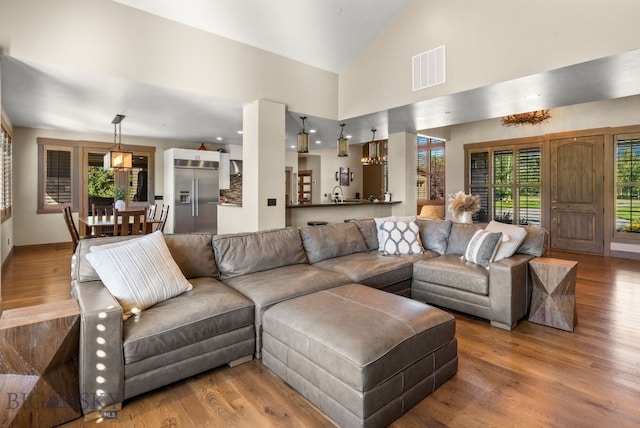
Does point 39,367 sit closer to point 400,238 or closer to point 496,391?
point 496,391

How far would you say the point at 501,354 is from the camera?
8.09ft

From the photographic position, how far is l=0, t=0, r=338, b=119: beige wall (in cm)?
306

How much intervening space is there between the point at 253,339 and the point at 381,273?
4.38ft

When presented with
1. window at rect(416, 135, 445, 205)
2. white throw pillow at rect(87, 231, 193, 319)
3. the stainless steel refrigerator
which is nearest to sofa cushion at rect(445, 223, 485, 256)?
white throw pillow at rect(87, 231, 193, 319)

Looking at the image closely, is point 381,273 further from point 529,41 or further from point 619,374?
point 529,41

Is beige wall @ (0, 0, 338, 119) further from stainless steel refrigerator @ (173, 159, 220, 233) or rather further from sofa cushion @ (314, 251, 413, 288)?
stainless steel refrigerator @ (173, 159, 220, 233)

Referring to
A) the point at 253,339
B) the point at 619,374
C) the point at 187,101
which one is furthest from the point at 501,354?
the point at 187,101

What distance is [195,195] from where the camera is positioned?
778 cm

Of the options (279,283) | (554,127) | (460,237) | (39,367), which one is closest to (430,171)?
(554,127)

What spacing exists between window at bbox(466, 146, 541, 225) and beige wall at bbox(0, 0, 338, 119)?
184 inches

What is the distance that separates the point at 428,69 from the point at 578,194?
434cm

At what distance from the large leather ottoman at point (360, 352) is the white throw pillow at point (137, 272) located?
0.70 meters

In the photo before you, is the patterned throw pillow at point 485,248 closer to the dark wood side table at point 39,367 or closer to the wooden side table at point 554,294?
the wooden side table at point 554,294

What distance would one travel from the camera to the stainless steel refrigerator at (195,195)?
7.59 metres
